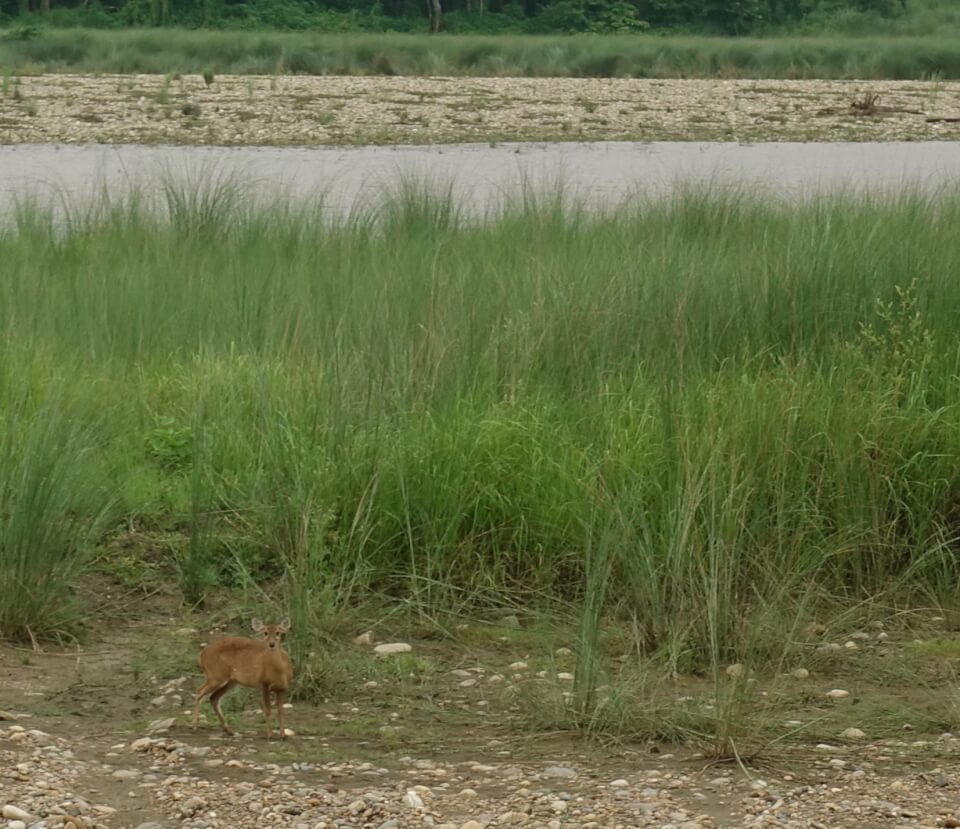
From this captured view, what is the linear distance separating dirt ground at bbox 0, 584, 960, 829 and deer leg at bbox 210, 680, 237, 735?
0.04 m

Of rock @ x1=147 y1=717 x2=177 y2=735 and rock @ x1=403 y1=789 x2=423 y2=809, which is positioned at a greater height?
rock @ x1=403 y1=789 x2=423 y2=809

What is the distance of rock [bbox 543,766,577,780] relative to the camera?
10.7ft

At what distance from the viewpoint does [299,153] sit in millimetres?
18094

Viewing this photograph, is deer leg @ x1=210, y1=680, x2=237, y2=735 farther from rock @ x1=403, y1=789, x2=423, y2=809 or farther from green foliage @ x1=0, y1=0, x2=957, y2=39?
green foliage @ x1=0, y1=0, x2=957, y2=39

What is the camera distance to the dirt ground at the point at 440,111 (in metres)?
20.2

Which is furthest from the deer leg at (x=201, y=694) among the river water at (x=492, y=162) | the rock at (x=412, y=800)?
the river water at (x=492, y=162)

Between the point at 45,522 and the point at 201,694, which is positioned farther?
the point at 45,522

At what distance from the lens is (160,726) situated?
3490mm

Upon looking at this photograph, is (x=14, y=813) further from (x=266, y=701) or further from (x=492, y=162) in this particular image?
(x=492, y=162)

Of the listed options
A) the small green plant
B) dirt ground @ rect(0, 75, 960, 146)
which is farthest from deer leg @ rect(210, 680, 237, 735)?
dirt ground @ rect(0, 75, 960, 146)

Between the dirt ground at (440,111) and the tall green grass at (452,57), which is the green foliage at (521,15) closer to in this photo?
the tall green grass at (452,57)

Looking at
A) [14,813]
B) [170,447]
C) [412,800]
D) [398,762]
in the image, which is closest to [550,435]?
[170,447]

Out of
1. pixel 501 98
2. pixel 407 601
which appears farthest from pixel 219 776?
pixel 501 98

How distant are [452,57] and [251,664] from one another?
29.2 meters
